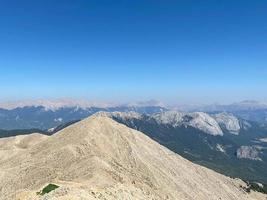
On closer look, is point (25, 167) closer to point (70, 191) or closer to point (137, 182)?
point (137, 182)

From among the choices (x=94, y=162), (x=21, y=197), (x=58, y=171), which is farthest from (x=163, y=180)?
(x=21, y=197)

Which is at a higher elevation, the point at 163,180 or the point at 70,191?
the point at 70,191

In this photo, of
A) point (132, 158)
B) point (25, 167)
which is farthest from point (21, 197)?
point (132, 158)

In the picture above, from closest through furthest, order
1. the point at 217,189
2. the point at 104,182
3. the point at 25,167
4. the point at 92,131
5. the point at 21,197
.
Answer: the point at 21,197
the point at 104,182
the point at 25,167
the point at 92,131
the point at 217,189

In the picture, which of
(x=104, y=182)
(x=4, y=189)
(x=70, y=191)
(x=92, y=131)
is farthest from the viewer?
(x=92, y=131)

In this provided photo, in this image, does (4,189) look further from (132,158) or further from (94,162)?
(132,158)

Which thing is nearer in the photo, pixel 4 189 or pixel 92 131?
pixel 4 189

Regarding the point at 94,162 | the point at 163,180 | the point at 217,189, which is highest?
the point at 94,162
